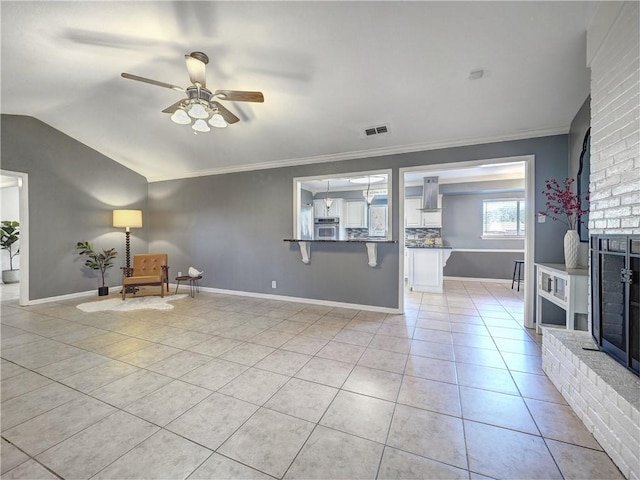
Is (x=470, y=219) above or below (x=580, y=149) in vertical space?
below

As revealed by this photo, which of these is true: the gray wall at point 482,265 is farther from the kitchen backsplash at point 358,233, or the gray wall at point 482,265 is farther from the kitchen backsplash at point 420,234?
the kitchen backsplash at point 358,233

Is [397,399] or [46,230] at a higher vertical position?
[46,230]

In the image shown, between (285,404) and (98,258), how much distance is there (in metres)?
5.29

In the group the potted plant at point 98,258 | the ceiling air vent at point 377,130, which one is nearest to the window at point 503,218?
the ceiling air vent at point 377,130

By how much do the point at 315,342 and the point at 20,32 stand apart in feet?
13.9

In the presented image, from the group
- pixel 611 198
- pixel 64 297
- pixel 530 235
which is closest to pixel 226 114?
pixel 611 198

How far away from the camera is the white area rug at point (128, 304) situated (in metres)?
4.29

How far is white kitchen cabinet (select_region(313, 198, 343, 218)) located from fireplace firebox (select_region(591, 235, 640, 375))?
6075mm

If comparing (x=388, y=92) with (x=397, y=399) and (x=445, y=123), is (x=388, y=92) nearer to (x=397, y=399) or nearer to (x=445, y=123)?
(x=445, y=123)

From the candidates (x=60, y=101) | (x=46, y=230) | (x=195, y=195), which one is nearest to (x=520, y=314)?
(x=195, y=195)

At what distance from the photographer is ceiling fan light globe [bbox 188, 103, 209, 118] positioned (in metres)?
2.46

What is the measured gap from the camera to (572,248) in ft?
9.14

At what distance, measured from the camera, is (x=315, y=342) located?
2.99 meters

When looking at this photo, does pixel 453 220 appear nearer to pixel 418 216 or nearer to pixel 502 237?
pixel 418 216
